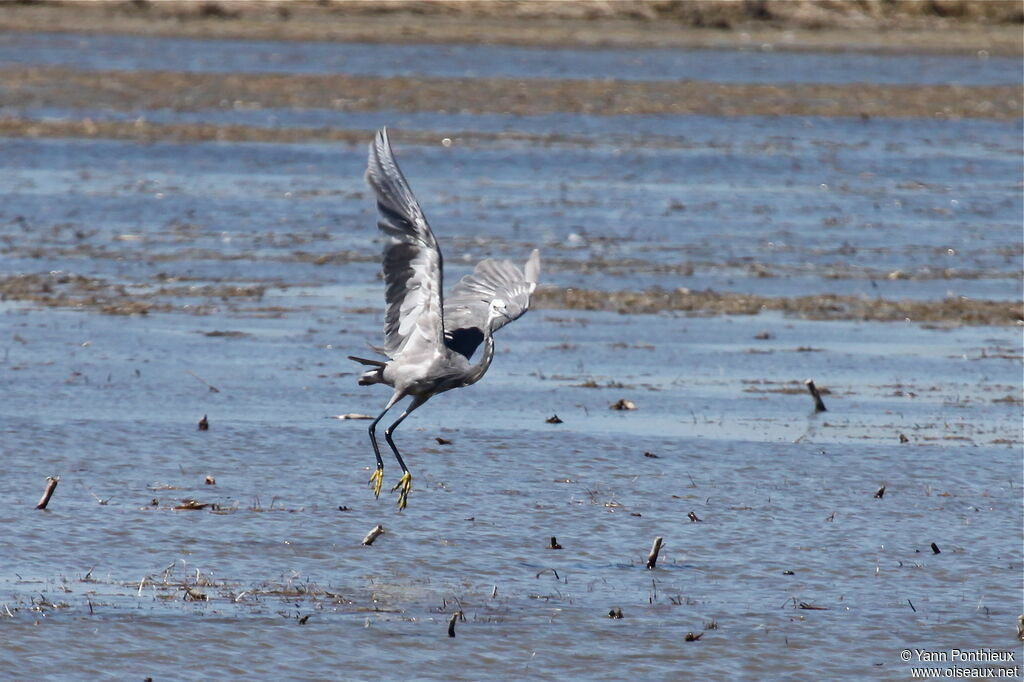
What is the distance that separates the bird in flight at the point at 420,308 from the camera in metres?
8.48

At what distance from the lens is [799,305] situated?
15.1 meters

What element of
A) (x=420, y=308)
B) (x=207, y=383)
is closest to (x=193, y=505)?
(x=420, y=308)

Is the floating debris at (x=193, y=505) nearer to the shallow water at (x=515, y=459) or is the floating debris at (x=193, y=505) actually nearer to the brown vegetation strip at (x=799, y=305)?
the shallow water at (x=515, y=459)

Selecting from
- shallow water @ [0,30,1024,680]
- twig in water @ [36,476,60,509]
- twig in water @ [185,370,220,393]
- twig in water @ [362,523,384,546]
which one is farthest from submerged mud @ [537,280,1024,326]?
twig in water @ [36,476,60,509]

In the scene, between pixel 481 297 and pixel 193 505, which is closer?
pixel 193 505

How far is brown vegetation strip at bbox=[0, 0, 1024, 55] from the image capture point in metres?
46.1

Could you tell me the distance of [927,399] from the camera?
471 inches

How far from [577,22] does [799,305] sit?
117ft

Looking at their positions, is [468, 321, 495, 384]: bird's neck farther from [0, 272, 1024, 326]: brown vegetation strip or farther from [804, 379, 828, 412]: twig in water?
[0, 272, 1024, 326]: brown vegetation strip

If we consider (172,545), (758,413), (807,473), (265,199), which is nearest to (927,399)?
(758,413)

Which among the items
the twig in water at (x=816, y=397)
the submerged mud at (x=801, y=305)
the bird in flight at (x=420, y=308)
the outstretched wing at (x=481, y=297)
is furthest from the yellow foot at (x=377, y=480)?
the submerged mud at (x=801, y=305)

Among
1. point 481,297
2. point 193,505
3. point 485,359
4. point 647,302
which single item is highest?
point 485,359

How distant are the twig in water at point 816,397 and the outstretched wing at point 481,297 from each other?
2.38 meters

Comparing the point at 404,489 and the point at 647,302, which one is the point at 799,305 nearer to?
the point at 647,302
